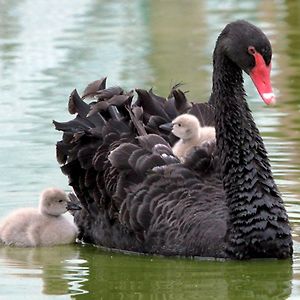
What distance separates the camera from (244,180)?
274 inches

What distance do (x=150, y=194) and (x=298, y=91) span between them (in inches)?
217

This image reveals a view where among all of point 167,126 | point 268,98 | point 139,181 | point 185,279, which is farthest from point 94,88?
point 185,279

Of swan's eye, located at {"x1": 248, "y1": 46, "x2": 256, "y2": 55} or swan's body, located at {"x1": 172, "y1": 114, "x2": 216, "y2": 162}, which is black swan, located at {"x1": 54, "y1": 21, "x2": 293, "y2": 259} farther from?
swan's body, located at {"x1": 172, "y1": 114, "x2": 216, "y2": 162}

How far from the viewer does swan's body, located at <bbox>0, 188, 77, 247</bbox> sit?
7465mm

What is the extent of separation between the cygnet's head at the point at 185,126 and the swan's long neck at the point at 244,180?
0.26 m

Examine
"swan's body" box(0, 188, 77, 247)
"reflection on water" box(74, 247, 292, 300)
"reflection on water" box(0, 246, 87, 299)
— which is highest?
"swan's body" box(0, 188, 77, 247)

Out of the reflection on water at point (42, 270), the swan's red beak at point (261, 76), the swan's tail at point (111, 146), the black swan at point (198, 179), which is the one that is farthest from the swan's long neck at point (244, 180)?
the reflection on water at point (42, 270)

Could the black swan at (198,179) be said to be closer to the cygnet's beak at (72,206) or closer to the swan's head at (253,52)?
the swan's head at (253,52)

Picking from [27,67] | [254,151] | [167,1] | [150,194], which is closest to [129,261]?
[150,194]

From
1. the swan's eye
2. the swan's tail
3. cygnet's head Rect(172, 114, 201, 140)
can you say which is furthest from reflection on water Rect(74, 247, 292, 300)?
the swan's eye

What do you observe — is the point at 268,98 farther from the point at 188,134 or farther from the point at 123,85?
the point at 123,85

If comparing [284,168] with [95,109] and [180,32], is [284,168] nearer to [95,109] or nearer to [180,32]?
[95,109]

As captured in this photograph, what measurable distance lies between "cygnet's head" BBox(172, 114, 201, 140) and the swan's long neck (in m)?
0.26

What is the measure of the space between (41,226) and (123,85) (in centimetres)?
556
